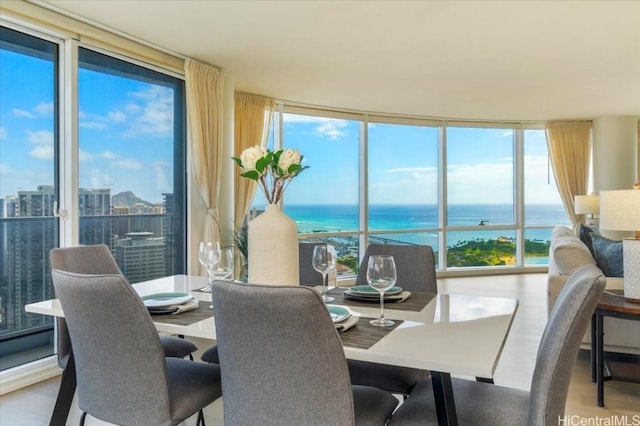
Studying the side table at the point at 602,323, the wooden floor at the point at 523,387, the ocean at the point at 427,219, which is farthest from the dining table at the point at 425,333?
the ocean at the point at 427,219

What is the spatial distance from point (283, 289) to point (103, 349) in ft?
2.49

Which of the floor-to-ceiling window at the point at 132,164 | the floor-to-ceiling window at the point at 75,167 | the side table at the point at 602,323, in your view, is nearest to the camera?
the side table at the point at 602,323

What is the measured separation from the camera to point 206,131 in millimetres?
4273

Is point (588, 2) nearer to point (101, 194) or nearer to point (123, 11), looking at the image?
point (123, 11)

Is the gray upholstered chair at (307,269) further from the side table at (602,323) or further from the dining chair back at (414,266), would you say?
the side table at (602,323)

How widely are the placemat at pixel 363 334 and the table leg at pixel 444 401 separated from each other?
207mm

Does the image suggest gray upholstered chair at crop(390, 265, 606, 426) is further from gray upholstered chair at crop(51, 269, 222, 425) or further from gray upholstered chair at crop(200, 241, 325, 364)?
gray upholstered chair at crop(200, 241, 325, 364)

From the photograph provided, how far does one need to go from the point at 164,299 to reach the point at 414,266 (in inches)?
49.6

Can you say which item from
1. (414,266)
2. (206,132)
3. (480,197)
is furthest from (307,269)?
(480,197)

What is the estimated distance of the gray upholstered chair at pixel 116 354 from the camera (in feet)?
4.70

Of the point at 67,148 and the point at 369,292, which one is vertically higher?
the point at 67,148

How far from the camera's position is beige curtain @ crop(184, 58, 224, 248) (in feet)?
13.7

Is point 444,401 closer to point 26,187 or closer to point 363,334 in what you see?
point 363,334

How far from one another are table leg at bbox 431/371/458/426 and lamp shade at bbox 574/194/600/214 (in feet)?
19.4
